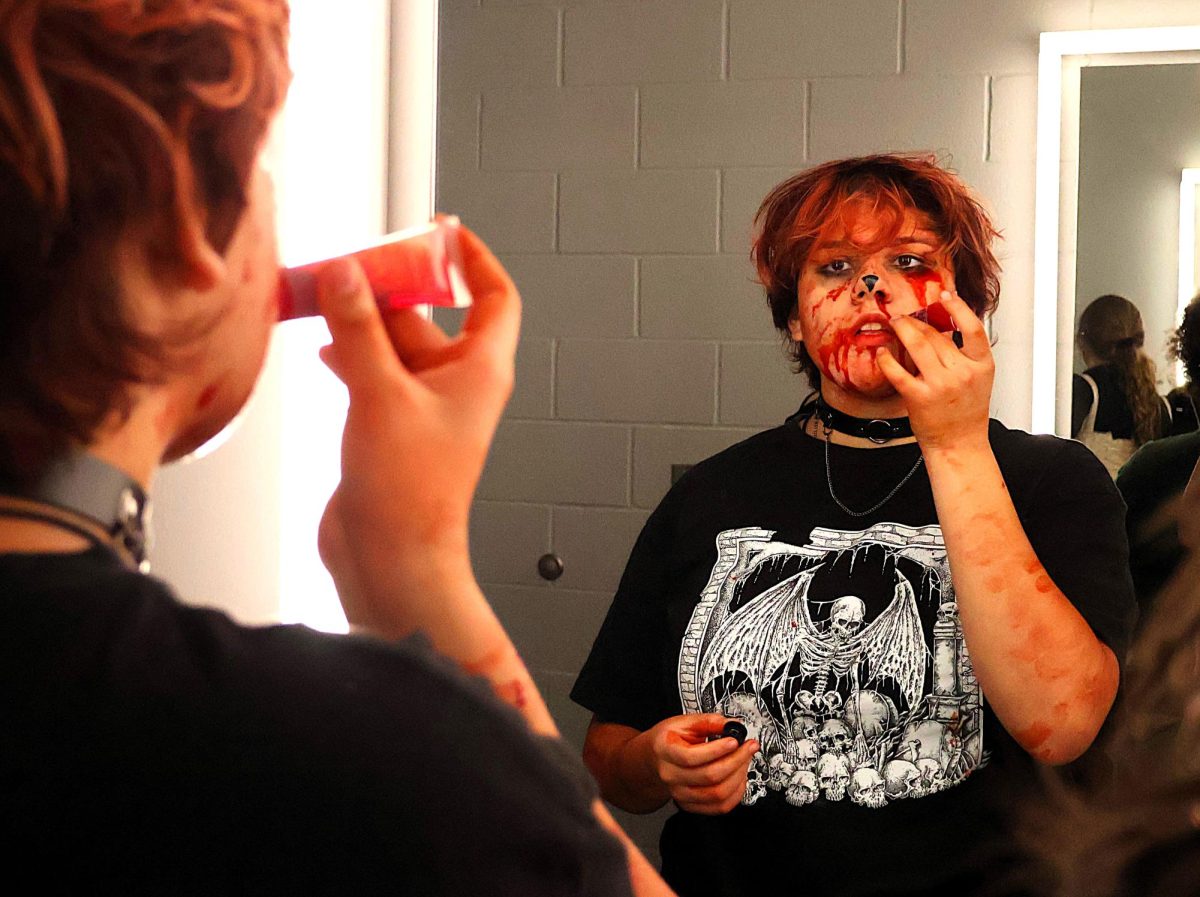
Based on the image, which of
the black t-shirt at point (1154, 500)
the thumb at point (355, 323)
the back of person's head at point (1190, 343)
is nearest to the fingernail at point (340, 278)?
the thumb at point (355, 323)

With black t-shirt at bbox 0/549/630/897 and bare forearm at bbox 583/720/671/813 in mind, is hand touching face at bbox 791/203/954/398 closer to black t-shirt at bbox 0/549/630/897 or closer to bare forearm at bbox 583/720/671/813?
bare forearm at bbox 583/720/671/813

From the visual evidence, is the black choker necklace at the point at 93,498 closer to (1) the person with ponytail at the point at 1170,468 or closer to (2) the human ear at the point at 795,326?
(2) the human ear at the point at 795,326

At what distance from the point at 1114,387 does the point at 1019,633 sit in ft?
2.20

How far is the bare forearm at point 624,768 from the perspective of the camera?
38.6 inches

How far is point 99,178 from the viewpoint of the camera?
0.92 feet

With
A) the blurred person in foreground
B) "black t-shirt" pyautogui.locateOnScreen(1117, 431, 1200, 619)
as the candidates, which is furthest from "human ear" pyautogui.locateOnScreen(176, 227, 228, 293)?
"black t-shirt" pyautogui.locateOnScreen(1117, 431, 1200, 619)

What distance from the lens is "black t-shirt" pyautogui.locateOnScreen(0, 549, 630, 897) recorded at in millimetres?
258

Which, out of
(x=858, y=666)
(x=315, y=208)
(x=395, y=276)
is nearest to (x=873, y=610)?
(x=858, y=666)

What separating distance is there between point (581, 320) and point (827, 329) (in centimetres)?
58

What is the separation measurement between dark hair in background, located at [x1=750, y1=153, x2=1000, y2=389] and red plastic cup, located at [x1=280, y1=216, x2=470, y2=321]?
75cm

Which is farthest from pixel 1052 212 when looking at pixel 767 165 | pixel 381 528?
pixel 381 528

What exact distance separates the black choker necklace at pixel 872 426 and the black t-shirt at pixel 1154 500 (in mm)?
416

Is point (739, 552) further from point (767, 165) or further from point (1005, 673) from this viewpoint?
point (767, 165)

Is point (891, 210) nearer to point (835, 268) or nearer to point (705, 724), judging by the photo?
point (835, 268)
